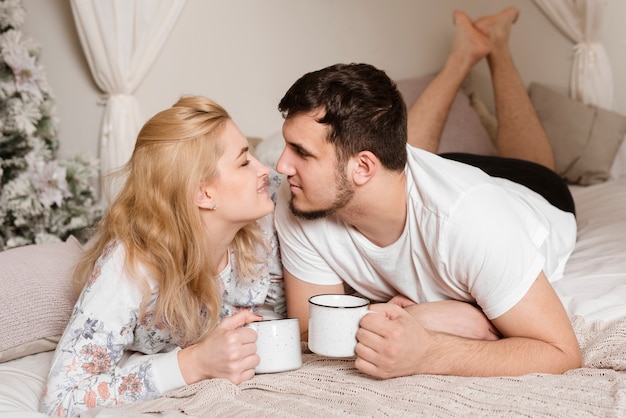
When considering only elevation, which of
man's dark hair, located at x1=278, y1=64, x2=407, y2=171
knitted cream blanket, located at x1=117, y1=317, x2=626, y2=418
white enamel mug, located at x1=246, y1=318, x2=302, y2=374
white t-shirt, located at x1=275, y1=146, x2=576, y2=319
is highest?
man's dark hair, located at x1=278, y1=64, x2=407, y2=171

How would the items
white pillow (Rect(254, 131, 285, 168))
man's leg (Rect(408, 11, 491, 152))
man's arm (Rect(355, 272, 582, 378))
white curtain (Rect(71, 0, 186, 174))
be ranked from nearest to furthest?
man's arm (Rect(355, 272, 582, 378)) < white pillow (Rect(254, 131, 285, 168)) < white curtain (Rect(71, 0, 186, 174)) < man's leg (Rect(408, 11, 491, 152))

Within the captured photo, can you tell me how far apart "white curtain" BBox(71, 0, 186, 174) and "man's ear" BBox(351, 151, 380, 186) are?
140 centimetres

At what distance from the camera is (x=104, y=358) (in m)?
1.46

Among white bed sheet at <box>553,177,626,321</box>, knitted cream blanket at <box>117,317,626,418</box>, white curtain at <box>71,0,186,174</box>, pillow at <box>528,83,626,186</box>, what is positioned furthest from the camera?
pillow at <box>528,83,626,186</box>

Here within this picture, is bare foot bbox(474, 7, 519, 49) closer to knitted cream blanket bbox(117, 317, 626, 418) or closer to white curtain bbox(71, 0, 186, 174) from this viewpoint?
white curtain bbox(71, 0, 186, 174)

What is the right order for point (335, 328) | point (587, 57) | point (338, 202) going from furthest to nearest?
point (587, 57), point (338, 202), point (335, 328)

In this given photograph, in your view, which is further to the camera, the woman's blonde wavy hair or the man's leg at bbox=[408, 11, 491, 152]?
the man's leg at bbox=[408, 11, 491, 152]

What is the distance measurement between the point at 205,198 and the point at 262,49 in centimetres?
159

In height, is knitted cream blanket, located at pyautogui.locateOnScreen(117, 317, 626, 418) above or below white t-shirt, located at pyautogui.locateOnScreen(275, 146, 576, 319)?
below

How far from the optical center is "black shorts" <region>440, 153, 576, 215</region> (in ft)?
7.57

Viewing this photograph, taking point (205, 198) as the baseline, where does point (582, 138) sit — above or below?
below

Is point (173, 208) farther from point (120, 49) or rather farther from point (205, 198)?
point (120, 49)

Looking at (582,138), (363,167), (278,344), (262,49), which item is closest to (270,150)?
(262,49)

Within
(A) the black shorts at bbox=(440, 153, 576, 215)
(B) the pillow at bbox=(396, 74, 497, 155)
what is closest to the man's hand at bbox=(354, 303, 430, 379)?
(A) the black shorts at bbox=(440, 153, 576, 215)
